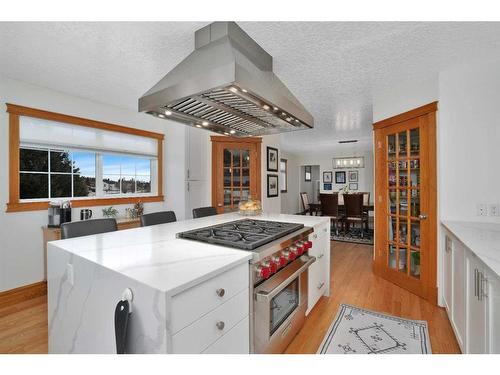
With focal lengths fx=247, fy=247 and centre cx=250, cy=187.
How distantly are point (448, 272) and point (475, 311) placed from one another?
34.3 inches

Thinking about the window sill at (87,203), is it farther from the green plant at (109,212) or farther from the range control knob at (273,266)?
the range control knob at (273,266)

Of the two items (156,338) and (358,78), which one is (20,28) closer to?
(156,338)

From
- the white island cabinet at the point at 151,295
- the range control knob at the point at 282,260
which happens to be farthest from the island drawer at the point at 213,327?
the range control knob at the point at 282,260

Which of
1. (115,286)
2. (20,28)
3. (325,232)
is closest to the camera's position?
(115,286)

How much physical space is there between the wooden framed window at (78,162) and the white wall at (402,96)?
322cm

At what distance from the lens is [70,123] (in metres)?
3.01

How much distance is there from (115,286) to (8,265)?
2.51 metres

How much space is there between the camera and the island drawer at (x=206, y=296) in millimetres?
922

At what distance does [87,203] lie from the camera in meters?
3.19

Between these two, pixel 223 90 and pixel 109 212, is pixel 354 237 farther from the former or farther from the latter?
pixel 223 90

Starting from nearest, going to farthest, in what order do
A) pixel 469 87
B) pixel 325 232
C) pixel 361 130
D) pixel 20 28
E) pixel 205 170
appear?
pixel 20 28, pixel 469 87, pixel 325 232, pixel 205 170, pixel 361 130

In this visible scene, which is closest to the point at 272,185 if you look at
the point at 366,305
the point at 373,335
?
the point at 366,305

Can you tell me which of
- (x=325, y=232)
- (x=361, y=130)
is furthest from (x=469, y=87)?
(x=361, y=130)

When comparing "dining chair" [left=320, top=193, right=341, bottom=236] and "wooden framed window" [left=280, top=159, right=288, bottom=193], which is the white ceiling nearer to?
"dining chair" [left=320, top=193, right=341, bottom=236]
